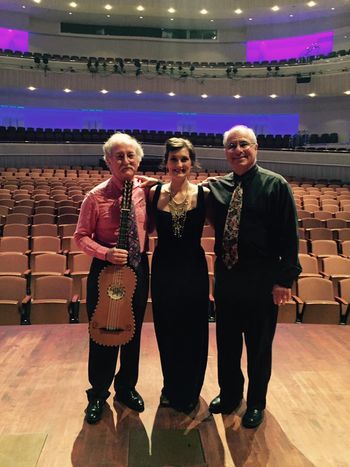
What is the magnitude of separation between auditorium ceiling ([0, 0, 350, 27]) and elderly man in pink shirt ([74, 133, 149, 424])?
49.0 feet

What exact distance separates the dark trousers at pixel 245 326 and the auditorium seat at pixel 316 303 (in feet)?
5.95

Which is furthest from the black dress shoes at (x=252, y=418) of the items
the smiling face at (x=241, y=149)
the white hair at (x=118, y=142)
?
the white hair at (x=118, y=142)

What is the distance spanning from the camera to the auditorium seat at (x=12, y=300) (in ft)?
10.8

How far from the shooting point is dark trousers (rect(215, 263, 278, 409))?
1775 mm

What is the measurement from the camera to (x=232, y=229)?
1.75 metres

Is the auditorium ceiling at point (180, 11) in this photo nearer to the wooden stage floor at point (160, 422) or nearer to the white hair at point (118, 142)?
the white hair at point (118, 142)

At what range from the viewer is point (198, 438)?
1.74 meters

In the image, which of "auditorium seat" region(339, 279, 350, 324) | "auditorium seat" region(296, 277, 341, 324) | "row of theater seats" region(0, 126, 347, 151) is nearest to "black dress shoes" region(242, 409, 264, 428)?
"auditorium seat" region(296, 277, 341, 324)

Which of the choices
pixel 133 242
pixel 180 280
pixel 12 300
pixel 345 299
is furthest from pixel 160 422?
pixel 345 299

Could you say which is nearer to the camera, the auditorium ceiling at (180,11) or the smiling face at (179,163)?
the smiling face at (179,163)

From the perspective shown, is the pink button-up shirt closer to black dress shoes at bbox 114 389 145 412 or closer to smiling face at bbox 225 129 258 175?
smiling face at bbox 225 129 258 175

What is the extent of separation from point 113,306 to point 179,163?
693 millimetres

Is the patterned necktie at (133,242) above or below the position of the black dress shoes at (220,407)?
above

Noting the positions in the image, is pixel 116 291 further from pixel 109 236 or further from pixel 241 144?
pixel 241 144
